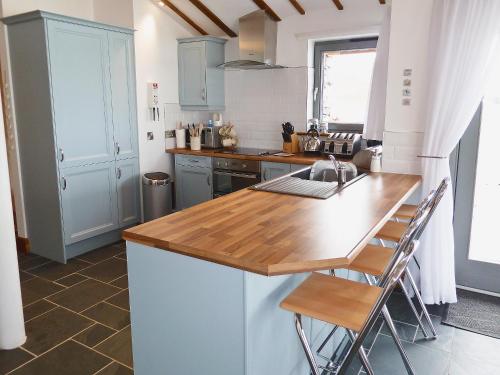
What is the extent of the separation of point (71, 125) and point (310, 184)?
2.19 m

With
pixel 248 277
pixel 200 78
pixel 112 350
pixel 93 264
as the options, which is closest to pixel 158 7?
pixel 200 78

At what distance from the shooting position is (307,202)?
2184 mm

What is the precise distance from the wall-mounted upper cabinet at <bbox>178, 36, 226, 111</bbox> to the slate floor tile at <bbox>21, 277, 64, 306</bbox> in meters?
2.47

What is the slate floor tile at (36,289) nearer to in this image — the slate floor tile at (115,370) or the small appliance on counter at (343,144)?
the slate floor tile at (115,370)

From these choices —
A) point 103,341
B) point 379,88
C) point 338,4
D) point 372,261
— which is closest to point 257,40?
point 338,4

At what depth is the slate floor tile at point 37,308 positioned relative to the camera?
2.77 metres

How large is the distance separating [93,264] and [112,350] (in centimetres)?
142

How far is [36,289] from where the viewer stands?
3.15 meters

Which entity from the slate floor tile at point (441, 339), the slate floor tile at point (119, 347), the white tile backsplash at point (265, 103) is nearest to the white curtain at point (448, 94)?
the slate floor tile at point (441, 339)

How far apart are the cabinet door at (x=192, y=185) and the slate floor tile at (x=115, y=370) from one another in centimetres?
250

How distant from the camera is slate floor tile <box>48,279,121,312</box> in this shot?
9.57ft

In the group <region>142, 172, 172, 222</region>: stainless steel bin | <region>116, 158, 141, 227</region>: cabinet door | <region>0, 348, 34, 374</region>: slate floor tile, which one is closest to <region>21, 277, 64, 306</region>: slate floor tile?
<region>0, 348, 34, 374</region>: slate floor tile

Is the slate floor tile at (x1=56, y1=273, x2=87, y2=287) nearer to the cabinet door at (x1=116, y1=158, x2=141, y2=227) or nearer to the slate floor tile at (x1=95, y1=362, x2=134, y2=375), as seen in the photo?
the cabinet door at (x1=116, y1=158, x2=141, y2=227)

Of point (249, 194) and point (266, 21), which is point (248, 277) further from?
point (266, 21)
